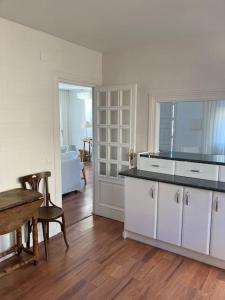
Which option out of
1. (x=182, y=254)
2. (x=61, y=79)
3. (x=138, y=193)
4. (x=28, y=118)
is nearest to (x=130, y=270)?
(x=182, y=254)

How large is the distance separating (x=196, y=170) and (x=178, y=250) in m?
0.93

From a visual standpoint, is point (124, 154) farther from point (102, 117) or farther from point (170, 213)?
point (170, 213)

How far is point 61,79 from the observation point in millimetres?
2994

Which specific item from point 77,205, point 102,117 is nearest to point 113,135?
point 102,117

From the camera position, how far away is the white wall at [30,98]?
95.8 inches

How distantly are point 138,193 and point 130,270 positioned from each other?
840 millimetres

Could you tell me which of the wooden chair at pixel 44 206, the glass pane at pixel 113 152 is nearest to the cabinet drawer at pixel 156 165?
the glass pane at pixel 113 152

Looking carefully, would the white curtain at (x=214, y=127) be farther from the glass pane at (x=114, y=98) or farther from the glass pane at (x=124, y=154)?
the glass pane at (x=114, y=98)

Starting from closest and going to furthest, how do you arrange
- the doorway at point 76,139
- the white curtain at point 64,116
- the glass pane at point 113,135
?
the glass pane at point 113,135
the doorway at point 76,139
the white curtain at point 64,116

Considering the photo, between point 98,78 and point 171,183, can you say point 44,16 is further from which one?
point 171,183

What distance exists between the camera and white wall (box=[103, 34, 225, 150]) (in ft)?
8.85

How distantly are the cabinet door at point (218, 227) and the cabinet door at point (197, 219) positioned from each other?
47mm

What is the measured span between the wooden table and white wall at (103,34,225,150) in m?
1.75

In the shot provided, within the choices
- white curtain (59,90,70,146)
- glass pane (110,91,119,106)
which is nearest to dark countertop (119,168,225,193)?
glass pane (110,91,119,106)
